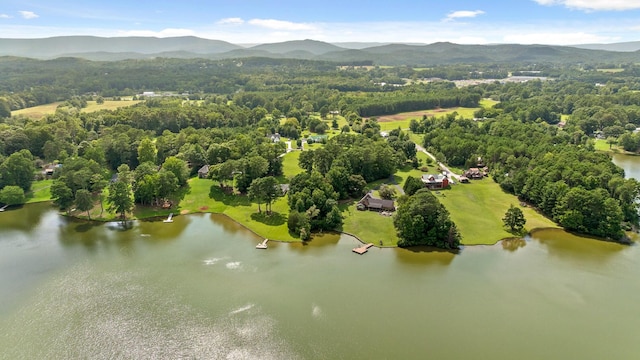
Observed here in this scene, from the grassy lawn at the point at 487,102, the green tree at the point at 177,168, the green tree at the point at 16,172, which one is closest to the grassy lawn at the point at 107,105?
the green tree at the point at 16,172

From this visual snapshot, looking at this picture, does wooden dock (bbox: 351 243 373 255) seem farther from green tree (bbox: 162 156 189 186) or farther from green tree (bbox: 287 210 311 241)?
green tree (bbox: 162 156 189 186)

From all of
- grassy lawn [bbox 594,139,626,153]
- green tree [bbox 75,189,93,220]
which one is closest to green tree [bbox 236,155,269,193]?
green tree [bbox 75,189,93,220]

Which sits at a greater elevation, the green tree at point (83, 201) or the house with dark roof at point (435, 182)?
the green tree at point (83, 201)

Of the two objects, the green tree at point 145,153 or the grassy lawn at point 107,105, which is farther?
the grassy lawn at point 107,105

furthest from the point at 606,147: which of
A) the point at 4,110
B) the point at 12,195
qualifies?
the point at 4,110

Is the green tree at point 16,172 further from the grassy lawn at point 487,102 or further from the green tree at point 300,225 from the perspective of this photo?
the grassy lawn at point 487,102

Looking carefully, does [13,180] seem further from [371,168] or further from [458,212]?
[458,212]
